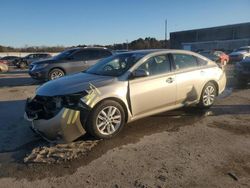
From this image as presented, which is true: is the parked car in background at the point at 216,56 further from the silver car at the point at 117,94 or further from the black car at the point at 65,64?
the silver car at the point at 117,94

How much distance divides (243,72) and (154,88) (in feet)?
23.7

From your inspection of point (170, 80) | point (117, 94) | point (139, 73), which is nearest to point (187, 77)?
point (170, 80)

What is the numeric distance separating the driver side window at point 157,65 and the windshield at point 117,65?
0.20m

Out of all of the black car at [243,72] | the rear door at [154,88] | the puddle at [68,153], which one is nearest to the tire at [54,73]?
the black car at [243,72]

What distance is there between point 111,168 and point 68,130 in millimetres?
1166

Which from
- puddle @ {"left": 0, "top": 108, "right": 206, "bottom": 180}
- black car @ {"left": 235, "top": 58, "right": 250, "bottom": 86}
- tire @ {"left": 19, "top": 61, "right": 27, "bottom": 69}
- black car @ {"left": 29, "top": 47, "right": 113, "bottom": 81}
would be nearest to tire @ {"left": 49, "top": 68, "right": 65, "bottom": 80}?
black car @ {"left": 29, "top": 47, "right": 113, "bottom": 81}

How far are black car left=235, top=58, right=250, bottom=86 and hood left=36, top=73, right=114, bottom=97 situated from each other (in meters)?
7.83

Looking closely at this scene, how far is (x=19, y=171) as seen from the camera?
4379 millimetres

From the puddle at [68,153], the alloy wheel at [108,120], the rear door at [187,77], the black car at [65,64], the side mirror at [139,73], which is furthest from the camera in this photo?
the black car at [65,64]

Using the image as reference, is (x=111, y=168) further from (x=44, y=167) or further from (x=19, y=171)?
(x=19, y=171)

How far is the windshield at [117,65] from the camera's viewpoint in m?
6.23

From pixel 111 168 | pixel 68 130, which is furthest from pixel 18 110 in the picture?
pixel 111 168

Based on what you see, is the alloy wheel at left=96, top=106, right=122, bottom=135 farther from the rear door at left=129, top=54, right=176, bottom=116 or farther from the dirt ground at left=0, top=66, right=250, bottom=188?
the rear door at left=129, top=54, right=176, bottom=116

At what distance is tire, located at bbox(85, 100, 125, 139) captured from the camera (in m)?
5.38
